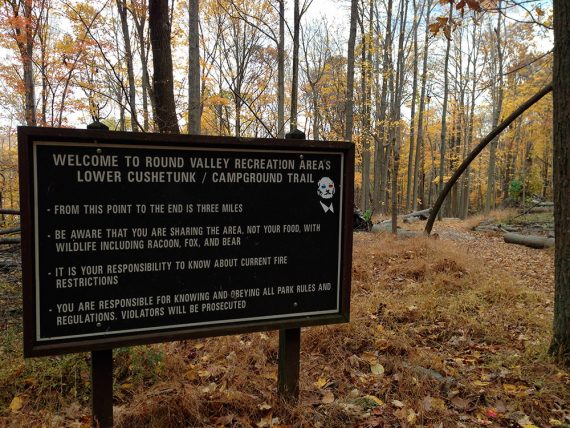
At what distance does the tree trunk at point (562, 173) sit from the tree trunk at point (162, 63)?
15.8ft

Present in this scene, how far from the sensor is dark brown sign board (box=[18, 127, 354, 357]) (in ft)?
7.41

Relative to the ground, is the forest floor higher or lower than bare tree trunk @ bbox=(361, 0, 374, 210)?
lower

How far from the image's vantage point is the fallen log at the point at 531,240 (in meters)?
10.7

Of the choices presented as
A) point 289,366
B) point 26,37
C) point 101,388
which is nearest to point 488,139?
point 289,366

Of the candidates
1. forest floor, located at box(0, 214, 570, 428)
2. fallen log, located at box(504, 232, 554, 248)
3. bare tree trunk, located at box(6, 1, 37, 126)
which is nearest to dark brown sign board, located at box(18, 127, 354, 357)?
forest floor, located at box(0, 214, 570, 428)

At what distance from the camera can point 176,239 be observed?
99.5 inches

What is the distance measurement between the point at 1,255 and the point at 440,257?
29.9ft

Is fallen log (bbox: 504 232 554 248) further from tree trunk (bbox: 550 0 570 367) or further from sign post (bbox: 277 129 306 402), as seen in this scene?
sign post (bbox: 277 129 306 402)

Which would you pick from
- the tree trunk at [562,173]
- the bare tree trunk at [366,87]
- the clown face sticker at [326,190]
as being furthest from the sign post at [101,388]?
the bare tree trunk at [366,87]

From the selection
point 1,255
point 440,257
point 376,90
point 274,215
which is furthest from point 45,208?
point 376,90

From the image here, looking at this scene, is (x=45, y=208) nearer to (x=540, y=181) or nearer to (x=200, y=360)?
(x=200, y=360)

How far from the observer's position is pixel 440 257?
292 inches

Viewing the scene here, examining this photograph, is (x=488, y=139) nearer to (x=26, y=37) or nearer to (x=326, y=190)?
(x=326, y=190)

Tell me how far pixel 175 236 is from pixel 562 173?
343 centimetres
